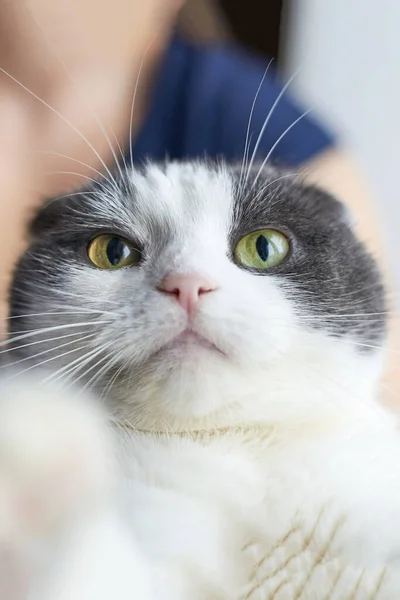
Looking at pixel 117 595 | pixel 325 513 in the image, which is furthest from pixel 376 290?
pixel 117 595

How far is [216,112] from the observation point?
750 mm

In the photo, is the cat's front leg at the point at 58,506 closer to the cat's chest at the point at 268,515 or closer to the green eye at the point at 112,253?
the cat's chest at the point at 268,515

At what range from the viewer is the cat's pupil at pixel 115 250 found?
1.55ft

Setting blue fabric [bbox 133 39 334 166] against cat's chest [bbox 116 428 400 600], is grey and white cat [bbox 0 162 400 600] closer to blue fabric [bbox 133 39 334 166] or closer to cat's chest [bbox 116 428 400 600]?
cat's chest [bbox 116 428 400 600]

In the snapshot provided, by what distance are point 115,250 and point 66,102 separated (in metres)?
0.22

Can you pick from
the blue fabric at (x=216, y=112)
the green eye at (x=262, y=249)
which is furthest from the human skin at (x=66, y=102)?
the green eye at (x=262, y=249)

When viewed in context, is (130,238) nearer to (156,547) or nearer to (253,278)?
(253,278)

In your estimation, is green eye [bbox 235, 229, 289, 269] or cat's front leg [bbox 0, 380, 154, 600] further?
green eye [bbox 235, 229, 289, 269]

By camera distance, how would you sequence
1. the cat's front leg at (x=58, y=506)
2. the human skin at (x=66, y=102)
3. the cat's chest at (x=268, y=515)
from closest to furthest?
the cat's front leg at (x=58, y=506), the cat's chest at (x=268, y=515), the human skin at (x=66, y=102)

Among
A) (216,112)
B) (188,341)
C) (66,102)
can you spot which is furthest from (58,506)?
(216,112)

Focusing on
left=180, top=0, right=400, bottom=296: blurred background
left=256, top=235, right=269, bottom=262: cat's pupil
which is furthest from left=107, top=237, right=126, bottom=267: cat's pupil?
left=180, top=0, right=400, bottom=296: blurred background

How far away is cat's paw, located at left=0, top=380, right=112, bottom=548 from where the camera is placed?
10.7 inches

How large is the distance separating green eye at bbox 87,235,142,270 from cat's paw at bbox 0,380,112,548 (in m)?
0.16

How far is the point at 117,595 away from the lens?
0.33 meters
